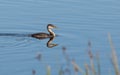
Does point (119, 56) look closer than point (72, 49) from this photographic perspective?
Yes

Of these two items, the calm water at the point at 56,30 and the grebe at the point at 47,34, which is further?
the grebe at the point at 47,34

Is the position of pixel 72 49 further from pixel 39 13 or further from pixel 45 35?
pixel 39 13

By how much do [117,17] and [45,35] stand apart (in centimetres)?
246

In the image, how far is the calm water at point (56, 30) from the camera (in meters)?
11.5

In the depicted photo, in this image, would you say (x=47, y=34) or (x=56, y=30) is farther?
(x=56, y=30)

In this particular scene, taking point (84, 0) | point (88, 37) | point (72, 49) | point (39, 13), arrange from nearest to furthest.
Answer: point (72, 49) → point (88, 37) → point (39, 13) → point (84, 0)

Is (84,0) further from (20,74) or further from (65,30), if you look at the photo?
(20,74)

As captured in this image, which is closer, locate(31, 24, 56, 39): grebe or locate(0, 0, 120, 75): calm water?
locate(0, 0, 120, 75): calm water

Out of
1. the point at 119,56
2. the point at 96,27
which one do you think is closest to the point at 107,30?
the point at 96,27

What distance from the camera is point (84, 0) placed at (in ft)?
56.6

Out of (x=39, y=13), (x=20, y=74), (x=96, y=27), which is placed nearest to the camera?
(x=20, y=74)

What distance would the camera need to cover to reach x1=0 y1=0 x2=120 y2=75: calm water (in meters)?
11.5

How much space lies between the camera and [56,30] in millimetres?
15398

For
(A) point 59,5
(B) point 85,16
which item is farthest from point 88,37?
(A) point 59,5
